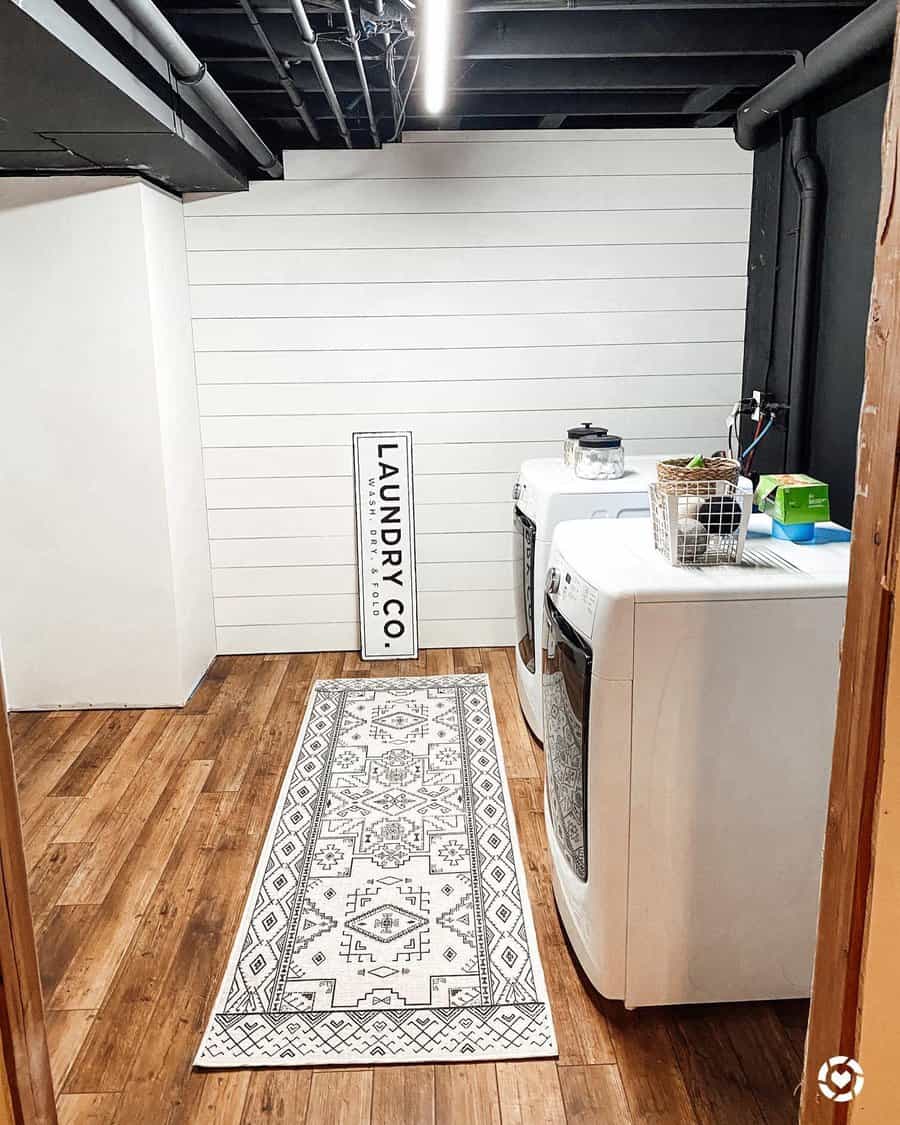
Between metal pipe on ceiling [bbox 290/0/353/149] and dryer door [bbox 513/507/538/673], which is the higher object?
metal pipe on ceiling [bbox 290/0/353/149]

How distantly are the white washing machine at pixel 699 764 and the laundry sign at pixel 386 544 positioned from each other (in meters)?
2.27

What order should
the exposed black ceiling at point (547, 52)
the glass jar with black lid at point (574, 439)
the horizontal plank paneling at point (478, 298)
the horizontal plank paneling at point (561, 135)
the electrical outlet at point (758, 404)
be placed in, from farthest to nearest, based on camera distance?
the horizontal plank paneling at point (478, 298) < the horizontal plank paneling at point (561, 135) < the electrical outlet at point (758, 404) < the glass jar with black lid at point (574, 439) < the exposed black ceiling at point (547, 52)

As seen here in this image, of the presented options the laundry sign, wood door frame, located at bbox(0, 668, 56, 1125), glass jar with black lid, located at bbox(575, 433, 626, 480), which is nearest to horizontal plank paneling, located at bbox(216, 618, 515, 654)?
the laundry sign

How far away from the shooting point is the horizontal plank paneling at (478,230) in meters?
4.11

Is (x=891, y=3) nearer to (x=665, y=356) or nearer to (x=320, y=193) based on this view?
(x=665, y=356)

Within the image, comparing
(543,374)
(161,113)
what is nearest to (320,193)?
(543,374)

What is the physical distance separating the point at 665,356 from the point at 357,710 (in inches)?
82.6

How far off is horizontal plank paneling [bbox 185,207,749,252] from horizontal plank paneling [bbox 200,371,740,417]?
0.60 meters

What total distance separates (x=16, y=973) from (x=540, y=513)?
7.47ft

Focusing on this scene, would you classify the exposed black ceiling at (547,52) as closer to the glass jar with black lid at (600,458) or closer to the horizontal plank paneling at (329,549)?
the glass jar with black lid at (600,458)

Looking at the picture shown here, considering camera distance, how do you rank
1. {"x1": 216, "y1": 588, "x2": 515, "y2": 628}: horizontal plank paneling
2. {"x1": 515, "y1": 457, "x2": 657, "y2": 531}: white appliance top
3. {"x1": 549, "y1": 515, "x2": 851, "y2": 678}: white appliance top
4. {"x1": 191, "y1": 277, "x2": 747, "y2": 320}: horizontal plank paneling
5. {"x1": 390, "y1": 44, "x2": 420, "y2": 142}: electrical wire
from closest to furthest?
{"x1": 549, "y1": 515, "x2": 851, "y2": 678}: white appliance top
{"x1": 390, "y1": 44, "x2": 420, "y2": 142}: electrical wire
{"x1": 515, "y1": 457, "x2": 657, "y2": 531}: white appliance top
{"x1": 191, "y1": 277, "x2": 747, "y2": 320}: horizontal plank paneling
{"x1": 216, "y1": 588, "x2": 515, "y2": 628}: horizontal plank paneling

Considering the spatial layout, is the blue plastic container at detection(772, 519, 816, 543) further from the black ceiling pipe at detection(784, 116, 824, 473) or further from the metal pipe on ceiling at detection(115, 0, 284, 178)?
the metal pipe on ceiling at detection(115, 0, 284, 178)

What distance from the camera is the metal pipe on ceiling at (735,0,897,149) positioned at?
8.26 feet

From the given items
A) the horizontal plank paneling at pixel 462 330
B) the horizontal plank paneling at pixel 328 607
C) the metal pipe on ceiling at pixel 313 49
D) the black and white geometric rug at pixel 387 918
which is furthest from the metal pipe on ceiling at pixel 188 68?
the black and white geometric rug at pixel 387 918
